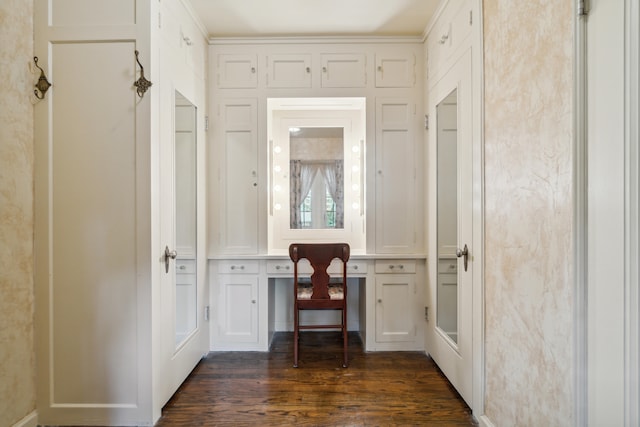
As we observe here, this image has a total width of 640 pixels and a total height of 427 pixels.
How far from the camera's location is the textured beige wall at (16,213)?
67.0 inches

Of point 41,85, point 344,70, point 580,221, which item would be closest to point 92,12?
point 41,85

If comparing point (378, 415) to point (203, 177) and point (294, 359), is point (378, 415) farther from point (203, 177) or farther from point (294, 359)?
point (203, 177)

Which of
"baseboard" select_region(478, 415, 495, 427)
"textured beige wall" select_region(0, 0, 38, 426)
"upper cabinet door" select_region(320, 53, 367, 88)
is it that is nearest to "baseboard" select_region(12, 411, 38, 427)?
"textured beige wall" select_region(0, 0, 38, 426)

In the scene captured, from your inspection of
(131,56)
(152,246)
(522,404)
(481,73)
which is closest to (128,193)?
(152,246)

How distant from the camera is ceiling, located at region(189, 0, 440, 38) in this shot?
95.3 inches

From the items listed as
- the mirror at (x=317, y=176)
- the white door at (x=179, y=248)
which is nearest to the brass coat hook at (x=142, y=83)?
the white door at (x=179, y=248)

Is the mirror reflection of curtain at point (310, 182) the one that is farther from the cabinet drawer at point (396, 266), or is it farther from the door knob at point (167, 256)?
the door knob at point (167, 256)

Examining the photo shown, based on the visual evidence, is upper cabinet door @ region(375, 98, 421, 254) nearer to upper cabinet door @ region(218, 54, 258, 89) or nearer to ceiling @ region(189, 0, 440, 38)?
ceiling @ region(189, 0, 440, 38)

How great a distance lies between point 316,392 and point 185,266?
129 cm

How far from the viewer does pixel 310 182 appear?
132 inches

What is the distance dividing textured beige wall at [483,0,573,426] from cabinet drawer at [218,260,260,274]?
6.19 ft

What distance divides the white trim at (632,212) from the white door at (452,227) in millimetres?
991

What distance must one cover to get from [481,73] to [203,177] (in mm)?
2195

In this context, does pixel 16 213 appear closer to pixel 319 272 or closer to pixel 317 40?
pixel 319 272
